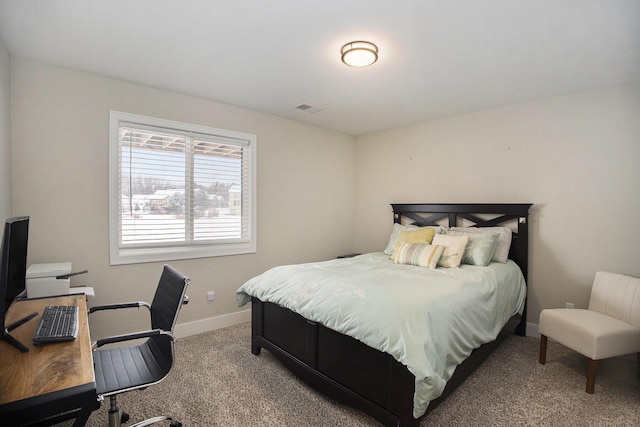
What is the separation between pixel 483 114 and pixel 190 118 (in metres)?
3.25

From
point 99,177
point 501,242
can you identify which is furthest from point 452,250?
point 99,177

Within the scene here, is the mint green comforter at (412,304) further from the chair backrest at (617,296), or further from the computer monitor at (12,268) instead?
the computer monitor at (12,268)

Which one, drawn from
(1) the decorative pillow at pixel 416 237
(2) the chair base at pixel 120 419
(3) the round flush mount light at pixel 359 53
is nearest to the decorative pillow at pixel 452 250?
(1) the decorative pillow at pixel 416 237

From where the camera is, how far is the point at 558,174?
3.21 metres

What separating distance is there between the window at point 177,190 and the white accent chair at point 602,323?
10.0 ft

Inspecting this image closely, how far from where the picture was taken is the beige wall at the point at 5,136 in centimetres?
223

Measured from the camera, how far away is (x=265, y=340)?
279cm

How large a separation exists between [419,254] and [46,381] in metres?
2.85

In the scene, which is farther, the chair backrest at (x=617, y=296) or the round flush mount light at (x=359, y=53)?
the chair backrest at (x=617, y=296)

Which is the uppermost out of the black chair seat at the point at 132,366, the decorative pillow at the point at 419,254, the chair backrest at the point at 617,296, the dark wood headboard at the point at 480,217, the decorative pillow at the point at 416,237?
the dark wood headboard at the point at 480,217

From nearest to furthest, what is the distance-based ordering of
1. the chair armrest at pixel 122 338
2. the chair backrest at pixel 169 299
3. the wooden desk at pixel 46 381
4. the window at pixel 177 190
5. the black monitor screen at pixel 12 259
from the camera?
the wooden desk at pixel 46 381 → the black monitor screen at pixel 12 259 → the chair armrest at pixel 122 338 → the chair backrest at pixel 169 299 → the window at pixel 177 190

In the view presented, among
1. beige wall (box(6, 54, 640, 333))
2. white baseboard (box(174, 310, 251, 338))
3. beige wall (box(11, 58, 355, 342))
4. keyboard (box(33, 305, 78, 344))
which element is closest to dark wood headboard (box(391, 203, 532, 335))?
beige wall (box(6, 54, 640, 333))

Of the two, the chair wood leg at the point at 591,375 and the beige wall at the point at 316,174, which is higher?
the beige wall at the point at 316,174

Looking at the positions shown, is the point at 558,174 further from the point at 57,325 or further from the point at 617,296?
the point at 57,325
